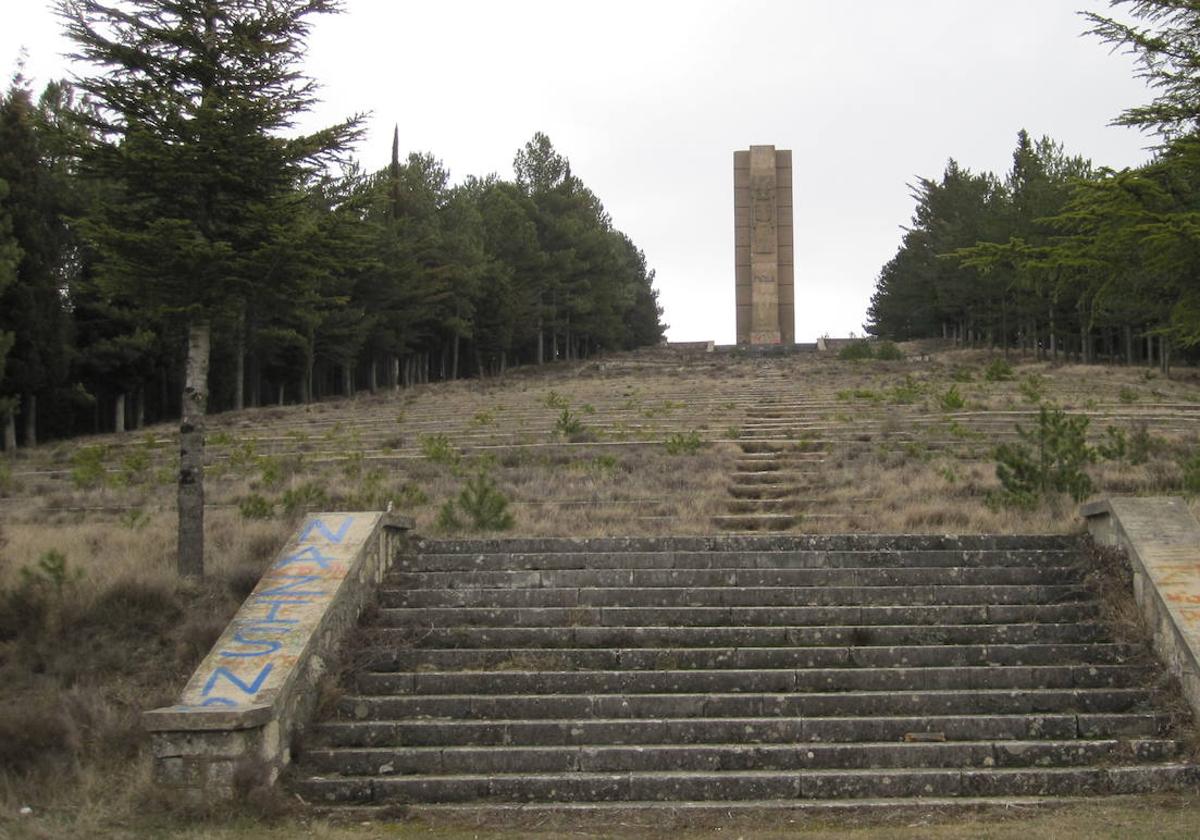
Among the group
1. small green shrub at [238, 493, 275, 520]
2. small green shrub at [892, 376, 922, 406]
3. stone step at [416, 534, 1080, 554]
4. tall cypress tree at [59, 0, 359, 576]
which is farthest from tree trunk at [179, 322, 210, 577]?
small green shrub at [892, 376, 922, 406]

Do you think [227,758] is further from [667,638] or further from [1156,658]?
[1156,658]

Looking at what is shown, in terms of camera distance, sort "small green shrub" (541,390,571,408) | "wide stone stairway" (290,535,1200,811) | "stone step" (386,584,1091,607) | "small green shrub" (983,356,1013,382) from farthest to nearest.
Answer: "small green shrub" (983,356,1013,382)
"small green shrub" (541,390,571,408)
"stone step" (386,584,1091,607)
"wide stone stairway" (290,535,1200,811)

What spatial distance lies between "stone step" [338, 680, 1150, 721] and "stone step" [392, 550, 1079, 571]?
7.10ft

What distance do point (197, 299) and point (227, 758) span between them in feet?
17.6

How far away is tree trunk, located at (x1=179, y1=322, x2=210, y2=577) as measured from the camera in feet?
34.8

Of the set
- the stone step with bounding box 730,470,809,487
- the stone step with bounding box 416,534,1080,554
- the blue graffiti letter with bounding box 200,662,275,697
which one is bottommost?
the blue graffiti letter with bounding box 200,662,275,697

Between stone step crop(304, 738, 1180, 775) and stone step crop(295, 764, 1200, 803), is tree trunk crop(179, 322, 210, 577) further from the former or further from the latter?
stone step crop(295, 764, 1200, 803)

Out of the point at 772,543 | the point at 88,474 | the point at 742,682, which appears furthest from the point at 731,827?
the point at 88,474

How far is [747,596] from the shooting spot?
383 inches

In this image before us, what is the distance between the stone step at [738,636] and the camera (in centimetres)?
901

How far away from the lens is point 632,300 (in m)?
63.3

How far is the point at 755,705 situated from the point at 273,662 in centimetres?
353

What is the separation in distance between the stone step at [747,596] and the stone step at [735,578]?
137mm

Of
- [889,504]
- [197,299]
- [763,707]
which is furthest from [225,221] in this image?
[889,504]
